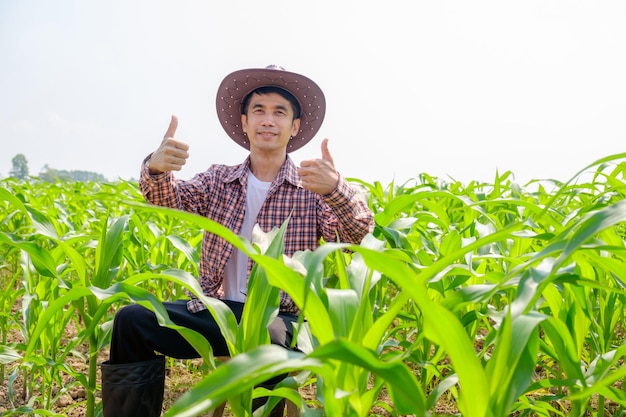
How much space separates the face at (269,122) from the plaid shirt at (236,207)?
0.32 feet

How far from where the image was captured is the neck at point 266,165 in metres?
1.97

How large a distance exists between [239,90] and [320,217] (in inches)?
24.8

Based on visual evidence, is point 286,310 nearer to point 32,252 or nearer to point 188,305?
point 188,305

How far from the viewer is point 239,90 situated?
2.10 m

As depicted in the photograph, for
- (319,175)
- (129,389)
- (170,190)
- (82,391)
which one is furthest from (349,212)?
(82,391)

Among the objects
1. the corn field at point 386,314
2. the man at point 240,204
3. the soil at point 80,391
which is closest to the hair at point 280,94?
the man at point 240,204

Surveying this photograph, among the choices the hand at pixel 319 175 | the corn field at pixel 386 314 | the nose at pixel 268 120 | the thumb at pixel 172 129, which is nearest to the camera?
the corn field at pixel 386 314

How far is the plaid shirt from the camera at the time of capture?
176 centimetres

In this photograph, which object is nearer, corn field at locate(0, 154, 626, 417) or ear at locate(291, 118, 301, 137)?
corn field at locate(0, 154, 626, 417)

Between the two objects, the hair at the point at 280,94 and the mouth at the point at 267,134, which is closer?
the mouth at the point at 267,134

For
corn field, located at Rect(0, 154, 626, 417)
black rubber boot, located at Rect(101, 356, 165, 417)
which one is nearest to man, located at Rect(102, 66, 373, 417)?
black rubber boot, located at Rect(101, 356, 165, 417)

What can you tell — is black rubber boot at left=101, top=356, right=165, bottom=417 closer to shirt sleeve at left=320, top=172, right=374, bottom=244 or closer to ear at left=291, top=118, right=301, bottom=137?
shirt sleeve at left=320, top=172, right=374, bottom=244

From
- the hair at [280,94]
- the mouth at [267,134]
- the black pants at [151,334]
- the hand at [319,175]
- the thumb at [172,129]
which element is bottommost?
the black pants at [151,334]

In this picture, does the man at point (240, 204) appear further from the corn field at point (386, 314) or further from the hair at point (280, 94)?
the corn field at point (386, 314)
